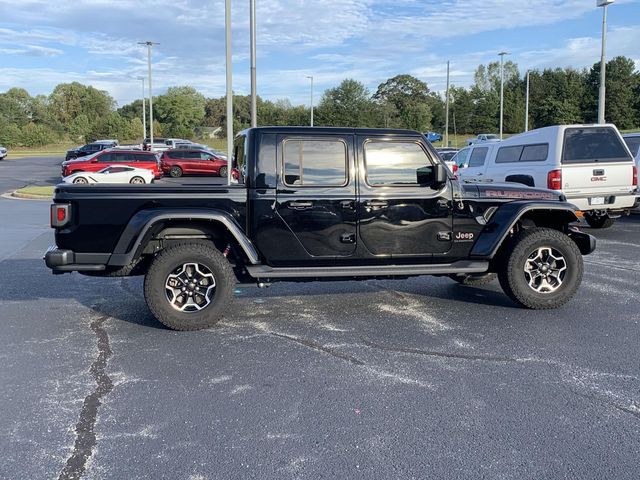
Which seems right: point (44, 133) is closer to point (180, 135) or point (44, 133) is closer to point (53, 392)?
point (180, 135)

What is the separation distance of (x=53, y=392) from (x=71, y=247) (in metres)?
1.74

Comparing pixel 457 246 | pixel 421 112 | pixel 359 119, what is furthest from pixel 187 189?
pixel 421 112

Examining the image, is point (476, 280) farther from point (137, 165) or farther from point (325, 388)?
point (137, 165)

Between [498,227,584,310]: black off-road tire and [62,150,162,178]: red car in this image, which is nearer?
[498,227,584,310]: black off-road tire

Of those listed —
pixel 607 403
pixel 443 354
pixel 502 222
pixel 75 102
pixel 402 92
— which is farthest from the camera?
pixel 75 102

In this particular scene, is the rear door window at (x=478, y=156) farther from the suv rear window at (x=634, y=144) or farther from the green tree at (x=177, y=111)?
the green tree at (x=177, y=111)

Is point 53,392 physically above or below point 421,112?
below

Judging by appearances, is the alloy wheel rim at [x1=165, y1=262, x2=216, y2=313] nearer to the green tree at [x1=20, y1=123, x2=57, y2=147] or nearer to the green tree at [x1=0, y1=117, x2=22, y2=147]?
the green tree at [x1=0, y1=117, x2=22, y2=147]

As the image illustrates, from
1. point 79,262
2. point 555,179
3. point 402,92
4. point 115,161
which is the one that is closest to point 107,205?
point 79,262

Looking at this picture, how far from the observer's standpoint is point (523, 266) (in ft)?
20.9

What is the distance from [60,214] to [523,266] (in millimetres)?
4565

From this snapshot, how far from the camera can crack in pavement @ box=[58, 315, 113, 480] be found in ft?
10.8

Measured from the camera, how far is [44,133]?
288 ft

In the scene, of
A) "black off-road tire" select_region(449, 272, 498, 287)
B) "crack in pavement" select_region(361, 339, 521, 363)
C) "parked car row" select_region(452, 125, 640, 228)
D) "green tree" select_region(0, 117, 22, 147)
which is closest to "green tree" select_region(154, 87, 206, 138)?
"green tree" select_region(0, 117, 22, 147)
